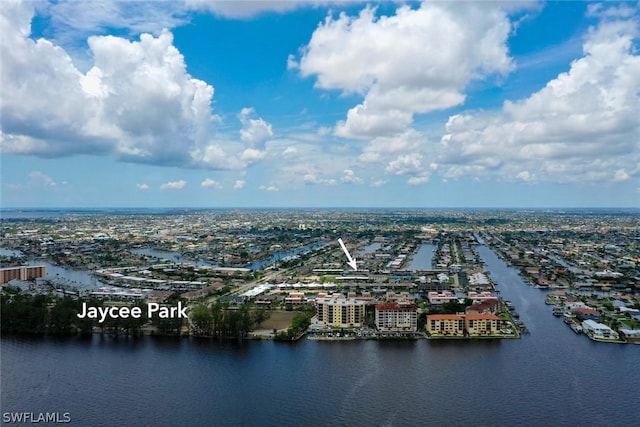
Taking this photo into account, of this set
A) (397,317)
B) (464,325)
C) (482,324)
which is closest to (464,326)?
(464,325)

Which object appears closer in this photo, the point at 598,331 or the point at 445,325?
the point at 598,331

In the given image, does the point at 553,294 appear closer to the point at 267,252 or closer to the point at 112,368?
the point at 112,368

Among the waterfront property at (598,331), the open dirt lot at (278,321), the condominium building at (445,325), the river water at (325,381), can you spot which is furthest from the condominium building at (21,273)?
the waterfront property at (598,331)

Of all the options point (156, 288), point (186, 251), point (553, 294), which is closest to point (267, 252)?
point (186, 251)

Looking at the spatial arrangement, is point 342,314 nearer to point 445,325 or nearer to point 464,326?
point 445,325

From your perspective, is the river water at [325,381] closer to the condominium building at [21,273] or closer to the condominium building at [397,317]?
the condominium building at [397,317]

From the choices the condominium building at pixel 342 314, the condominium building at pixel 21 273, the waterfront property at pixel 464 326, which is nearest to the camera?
the waterfront property at pixel 464 326

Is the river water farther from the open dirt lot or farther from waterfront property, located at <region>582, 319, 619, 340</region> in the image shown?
the open dirt lot
